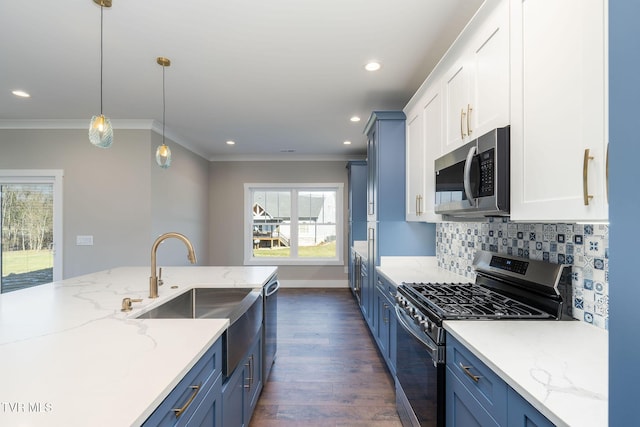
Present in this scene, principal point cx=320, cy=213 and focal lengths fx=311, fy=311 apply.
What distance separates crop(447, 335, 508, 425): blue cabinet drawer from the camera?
99 centimetres

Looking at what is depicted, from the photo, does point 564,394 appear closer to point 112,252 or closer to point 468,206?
point 468,206

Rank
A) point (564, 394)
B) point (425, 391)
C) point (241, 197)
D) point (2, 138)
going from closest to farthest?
1. point (564, 394)
2. point (425, 391)
3. point (2, 138)
4. point (241, 197)

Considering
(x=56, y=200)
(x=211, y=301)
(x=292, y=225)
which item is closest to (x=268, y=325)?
(x=211, y=301)

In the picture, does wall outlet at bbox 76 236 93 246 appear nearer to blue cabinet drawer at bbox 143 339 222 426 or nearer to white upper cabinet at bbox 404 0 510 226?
blue cabinet drawer at bbox 143 339 222 426

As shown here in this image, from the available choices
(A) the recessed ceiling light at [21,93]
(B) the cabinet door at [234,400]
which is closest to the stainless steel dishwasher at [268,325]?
(B) the cabinet door at [234,400]

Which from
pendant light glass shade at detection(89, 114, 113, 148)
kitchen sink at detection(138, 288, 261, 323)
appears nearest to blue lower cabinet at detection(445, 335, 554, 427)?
kitchen sink at detection(138, 288, 261, 323)

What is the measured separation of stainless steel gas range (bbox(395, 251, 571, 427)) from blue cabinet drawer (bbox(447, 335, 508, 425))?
2.9 inches

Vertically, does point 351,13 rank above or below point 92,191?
above

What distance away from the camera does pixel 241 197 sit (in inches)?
236

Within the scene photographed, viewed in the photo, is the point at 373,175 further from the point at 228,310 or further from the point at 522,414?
the point at 522,414

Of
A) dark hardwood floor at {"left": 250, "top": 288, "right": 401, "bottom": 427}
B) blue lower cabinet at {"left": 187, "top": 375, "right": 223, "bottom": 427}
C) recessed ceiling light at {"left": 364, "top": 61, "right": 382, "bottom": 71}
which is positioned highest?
recessed ceiling light at {"left": 364, "top": 61, "right": 382, "bottom": 71}

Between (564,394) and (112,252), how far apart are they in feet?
14.9

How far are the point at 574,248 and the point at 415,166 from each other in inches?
56.9

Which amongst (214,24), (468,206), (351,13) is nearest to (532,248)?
(468,206)
